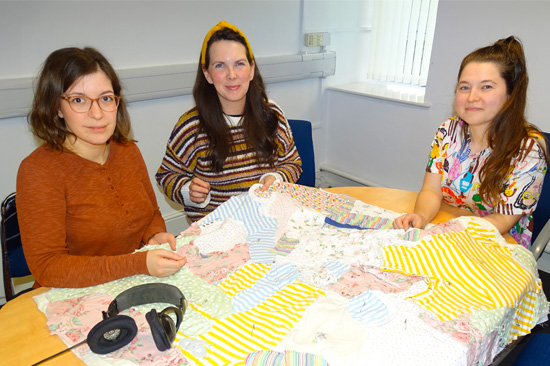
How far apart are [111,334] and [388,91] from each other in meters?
3.16

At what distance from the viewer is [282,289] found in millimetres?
1107

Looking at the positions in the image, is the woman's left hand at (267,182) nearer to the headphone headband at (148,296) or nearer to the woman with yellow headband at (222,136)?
the woman with yellow headband at (222,136)

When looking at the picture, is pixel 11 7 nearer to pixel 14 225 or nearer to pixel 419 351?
pixel 14 225

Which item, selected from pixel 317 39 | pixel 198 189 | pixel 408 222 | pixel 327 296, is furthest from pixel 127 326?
pixel 317 39

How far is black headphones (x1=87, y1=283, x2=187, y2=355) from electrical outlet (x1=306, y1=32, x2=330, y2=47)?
2.84 meters

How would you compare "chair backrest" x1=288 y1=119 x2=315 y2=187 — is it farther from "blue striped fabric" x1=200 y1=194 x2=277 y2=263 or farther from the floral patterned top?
"blue striped fabric" x1=200 y1=194 x2=277 y2=263

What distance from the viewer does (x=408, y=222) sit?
1.44 m

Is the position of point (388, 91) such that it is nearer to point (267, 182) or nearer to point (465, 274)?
point (267, 182)

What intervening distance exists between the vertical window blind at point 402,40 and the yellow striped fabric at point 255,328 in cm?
286

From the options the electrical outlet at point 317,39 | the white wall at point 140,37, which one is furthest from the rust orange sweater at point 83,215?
the electrical outlet at point 317,39

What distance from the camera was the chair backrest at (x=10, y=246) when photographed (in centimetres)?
136

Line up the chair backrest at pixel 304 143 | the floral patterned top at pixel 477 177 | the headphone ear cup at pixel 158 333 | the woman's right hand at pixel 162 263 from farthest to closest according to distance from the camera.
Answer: the chair backrest at pixel 304 143 → the floral patterned top at pixel 477 177 → the woman's right hand at pixel 162 263 → the headphone ear cup at pixel 158 333

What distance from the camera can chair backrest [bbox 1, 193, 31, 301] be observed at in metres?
1.36

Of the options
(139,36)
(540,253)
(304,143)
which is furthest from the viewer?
(139,36)
